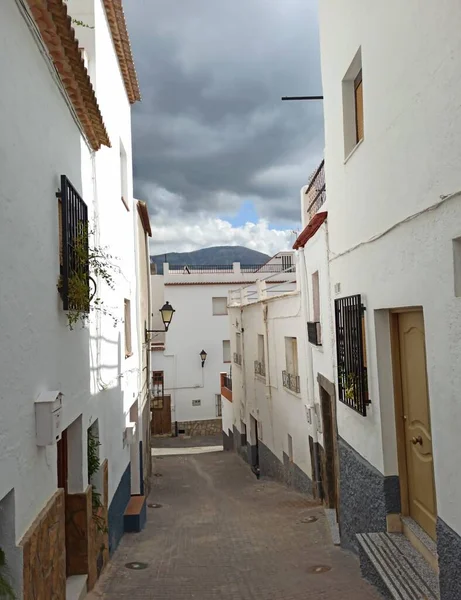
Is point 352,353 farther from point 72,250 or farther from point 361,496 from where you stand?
point 72,250

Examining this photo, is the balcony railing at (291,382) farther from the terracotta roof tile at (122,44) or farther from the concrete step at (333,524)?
the terracotta roof tile at (122,44)

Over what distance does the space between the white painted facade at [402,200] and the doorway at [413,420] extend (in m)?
0.11

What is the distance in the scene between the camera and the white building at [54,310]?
383 cm

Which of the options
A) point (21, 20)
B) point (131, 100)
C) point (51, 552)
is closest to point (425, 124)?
point (21, 20)

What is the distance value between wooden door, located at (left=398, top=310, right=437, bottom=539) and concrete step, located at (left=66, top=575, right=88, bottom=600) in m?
3.36

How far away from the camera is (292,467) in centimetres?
1331

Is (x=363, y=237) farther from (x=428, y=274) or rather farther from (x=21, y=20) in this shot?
(x=21, y=20)

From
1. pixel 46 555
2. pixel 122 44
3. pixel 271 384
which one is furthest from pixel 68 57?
pixel 271 384

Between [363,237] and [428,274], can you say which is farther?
[363,237]

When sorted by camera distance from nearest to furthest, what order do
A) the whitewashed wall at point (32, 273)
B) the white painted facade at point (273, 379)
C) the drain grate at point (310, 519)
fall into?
the whitewashed wall at point (32, 273), the drain grate at point (310, 519), the white painted facade at point (273, 379)

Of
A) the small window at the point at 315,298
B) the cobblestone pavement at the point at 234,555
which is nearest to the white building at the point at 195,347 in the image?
the cobblestone pavement at the point at 234,555

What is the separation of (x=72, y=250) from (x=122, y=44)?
6.17 meters

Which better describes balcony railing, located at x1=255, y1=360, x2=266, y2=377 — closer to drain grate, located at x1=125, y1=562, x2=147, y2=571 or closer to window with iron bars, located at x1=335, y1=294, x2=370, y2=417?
window with iron bars, located at x1=335, y1=294, x2=370, y2=417

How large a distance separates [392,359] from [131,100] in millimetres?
9450
